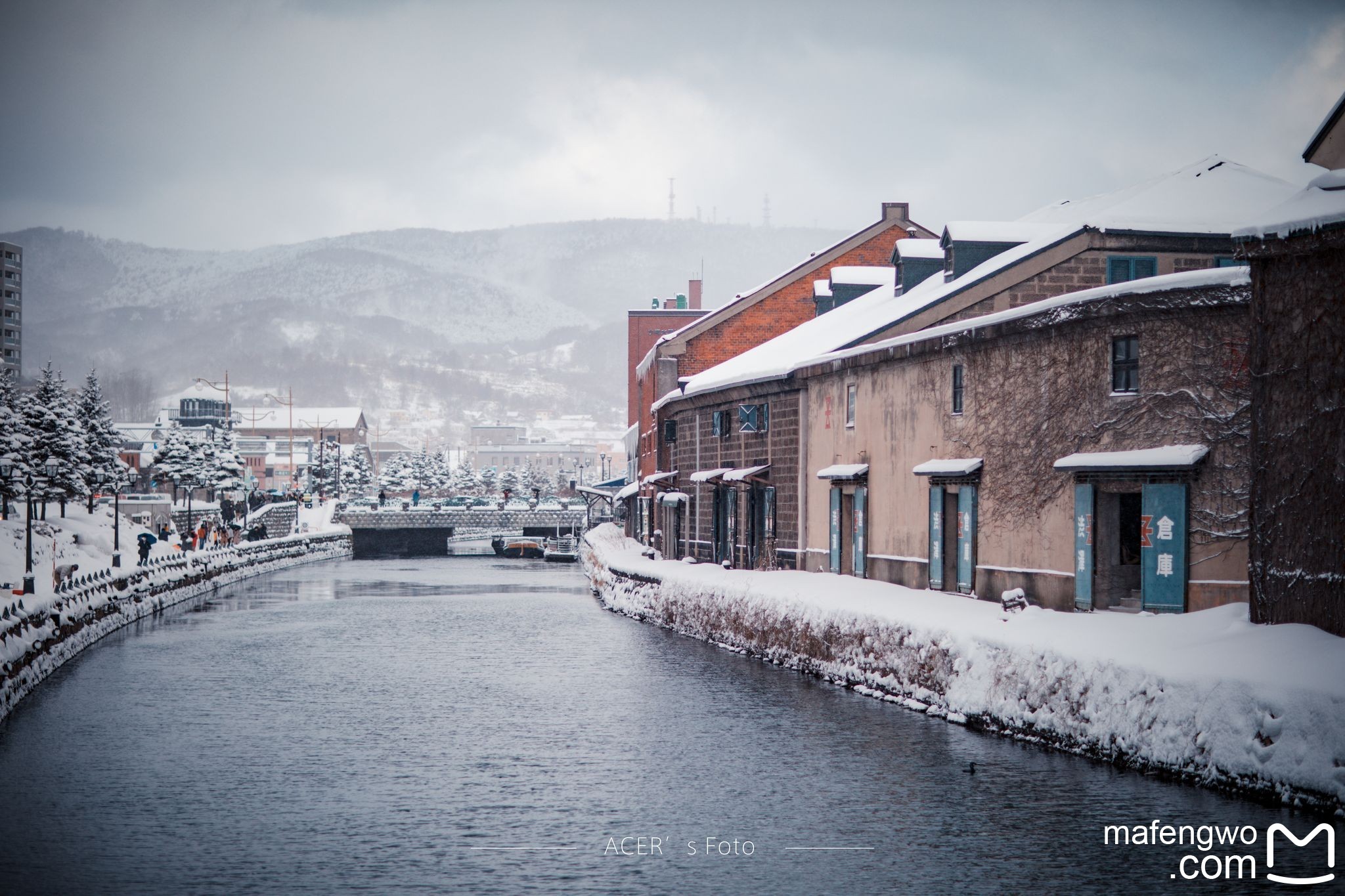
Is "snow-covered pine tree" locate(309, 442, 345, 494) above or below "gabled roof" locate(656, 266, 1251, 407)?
below

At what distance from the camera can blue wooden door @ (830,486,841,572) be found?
126ft

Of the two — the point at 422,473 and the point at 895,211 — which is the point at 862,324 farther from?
the point at 422,473

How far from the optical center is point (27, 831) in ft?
51.0

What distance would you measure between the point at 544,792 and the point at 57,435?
6691 cm

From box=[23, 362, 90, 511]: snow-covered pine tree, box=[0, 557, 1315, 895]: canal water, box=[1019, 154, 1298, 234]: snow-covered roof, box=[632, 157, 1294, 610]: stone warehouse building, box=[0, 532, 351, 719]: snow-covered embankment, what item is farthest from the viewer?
box=[23, 362, 90, 511]: snow-covered pine tree

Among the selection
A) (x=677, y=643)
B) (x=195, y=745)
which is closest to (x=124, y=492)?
(x=677, y=643)

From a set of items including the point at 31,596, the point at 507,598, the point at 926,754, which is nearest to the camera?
the point at 926,754

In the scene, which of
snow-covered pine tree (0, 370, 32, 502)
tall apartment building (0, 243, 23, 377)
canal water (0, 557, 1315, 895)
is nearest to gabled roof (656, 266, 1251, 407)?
canal water (0, 557, 1315, 895)

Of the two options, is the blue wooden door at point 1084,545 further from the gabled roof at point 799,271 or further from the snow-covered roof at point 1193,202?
the gabled roof at point 799,271

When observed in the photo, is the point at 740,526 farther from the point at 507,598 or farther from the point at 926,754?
the point at 926,754

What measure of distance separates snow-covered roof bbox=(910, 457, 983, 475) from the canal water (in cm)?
601

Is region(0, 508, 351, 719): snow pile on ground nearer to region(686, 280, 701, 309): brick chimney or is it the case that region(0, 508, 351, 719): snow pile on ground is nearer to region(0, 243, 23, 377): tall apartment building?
region(686, 280, 701, 309): brick chimney

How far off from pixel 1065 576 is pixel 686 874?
14816 mm

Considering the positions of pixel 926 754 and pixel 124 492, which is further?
pixel 124 492
